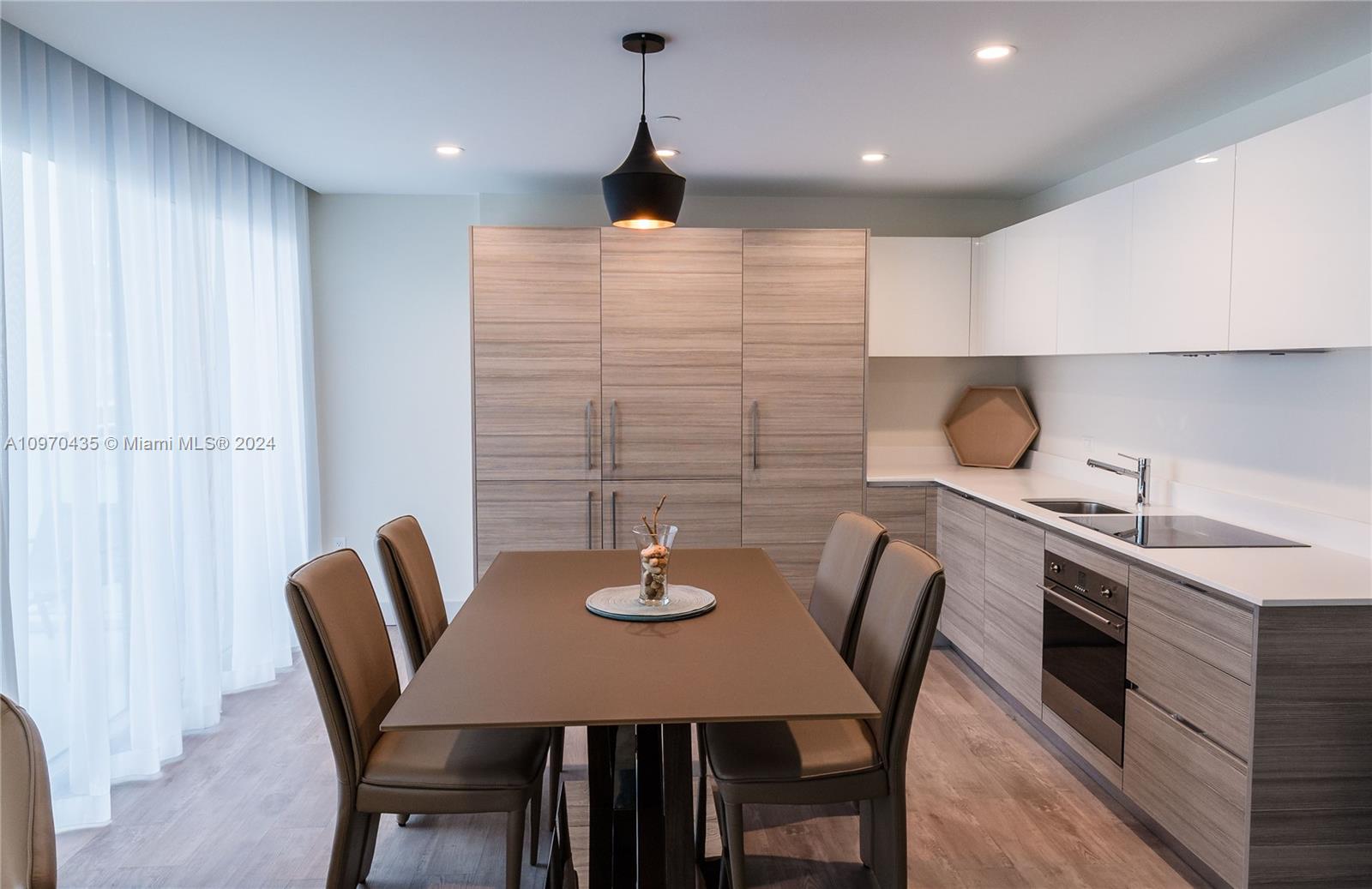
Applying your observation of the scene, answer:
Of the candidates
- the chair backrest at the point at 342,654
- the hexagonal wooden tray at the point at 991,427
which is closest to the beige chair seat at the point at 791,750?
the chair backrest at the point at 342,654

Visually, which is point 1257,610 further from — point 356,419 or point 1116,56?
point 356,419

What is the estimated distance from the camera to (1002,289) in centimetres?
442

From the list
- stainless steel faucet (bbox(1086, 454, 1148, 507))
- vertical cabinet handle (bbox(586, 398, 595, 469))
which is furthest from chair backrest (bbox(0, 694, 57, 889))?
stainless steel faucet (bbox(1086, 454, 1148, 507))

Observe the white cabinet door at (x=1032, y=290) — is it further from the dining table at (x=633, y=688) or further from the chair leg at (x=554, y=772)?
the chair leg at (x=554, y=772)

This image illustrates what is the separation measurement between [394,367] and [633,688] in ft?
12.1

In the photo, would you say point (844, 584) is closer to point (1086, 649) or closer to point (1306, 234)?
point (1086, 649)

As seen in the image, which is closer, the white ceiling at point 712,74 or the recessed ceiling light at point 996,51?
the white ceiling at point 712,74

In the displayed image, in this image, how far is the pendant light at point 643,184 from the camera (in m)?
2.52

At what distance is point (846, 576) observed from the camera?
2.83 meters

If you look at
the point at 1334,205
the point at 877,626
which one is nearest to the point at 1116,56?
the point at 1334,205

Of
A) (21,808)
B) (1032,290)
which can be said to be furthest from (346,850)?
(1032,290)

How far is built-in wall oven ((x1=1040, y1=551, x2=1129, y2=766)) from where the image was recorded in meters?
2.82

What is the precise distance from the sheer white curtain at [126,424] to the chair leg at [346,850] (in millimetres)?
1244

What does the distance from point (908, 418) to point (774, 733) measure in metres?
3.15
